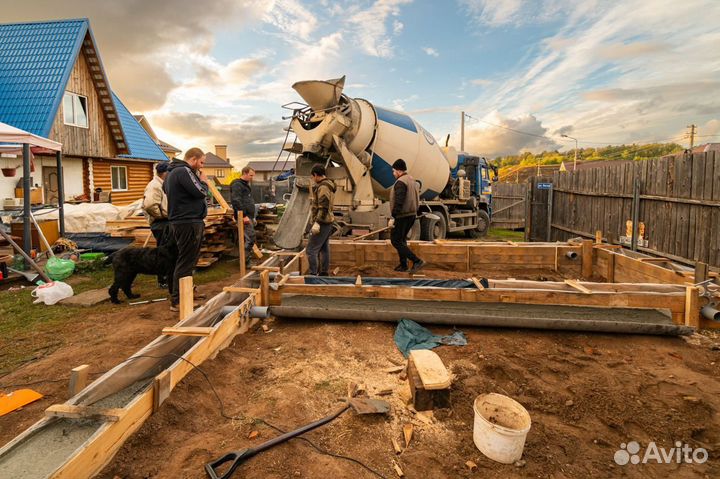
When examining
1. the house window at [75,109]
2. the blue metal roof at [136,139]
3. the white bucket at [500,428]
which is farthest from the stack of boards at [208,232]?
the blue metal roof at [136,139]

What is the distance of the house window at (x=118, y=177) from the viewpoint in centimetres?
1880

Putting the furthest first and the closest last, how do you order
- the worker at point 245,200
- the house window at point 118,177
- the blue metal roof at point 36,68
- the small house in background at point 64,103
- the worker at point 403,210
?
the house window at point 118,177 → the small house in background at point 64,103 → the blue metal roof at point 36,68 → the worker at point 245,200 → the worker at point 403,210

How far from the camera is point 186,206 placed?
5297 millimetres

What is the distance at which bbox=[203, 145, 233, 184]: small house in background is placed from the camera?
6550 cm

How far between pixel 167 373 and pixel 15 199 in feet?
47.8

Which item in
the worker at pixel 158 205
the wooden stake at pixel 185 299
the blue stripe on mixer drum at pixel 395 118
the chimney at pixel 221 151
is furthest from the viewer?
the chimney at pixel 221 151

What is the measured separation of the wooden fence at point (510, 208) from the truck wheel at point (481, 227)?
4.78m

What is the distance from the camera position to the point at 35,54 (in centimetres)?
1598

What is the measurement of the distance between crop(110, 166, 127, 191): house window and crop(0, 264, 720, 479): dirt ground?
16.7 metres

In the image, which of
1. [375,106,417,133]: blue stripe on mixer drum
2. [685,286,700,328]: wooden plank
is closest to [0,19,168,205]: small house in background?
[375,106,417,133]: blue stripe on mixer drum

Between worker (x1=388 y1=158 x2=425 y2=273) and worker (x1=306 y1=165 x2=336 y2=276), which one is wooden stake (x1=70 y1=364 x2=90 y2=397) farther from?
worker (x1=388 y1=158 x2=425 y2=273)

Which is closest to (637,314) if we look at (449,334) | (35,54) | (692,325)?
(692,325)

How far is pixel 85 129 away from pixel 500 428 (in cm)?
1900

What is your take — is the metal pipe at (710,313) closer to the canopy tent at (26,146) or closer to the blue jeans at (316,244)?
the blue jeans at (316,244)
